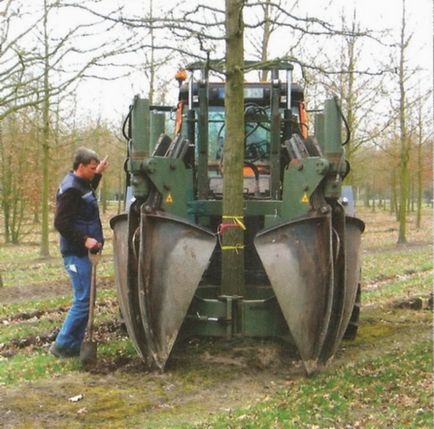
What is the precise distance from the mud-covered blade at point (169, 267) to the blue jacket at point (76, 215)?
46.3 inches

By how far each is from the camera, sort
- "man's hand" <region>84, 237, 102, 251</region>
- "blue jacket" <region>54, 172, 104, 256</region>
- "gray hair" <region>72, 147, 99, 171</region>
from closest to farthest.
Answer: "man's hand" <region>84, 237, 102, 251</region> → "blue jacket" <region>54, 172, 104, 256</region> → "gray hair" <region>72, 147, 99, 171</region>

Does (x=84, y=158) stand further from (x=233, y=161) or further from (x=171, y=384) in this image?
(x=171, y=384)

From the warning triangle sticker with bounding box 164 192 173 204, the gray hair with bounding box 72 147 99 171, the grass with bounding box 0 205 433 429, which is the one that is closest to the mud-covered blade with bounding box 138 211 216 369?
the warning triangle sticker with bounding box 164 192 173 204

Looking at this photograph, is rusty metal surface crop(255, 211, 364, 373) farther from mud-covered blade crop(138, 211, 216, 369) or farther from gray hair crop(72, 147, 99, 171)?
gray hair crop(72, 147, 99, 171)

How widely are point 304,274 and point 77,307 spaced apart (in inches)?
99.6

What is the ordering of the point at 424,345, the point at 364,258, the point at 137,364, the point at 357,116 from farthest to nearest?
the point at 357,116
the point at 364,258
the point at 424,345
the point at 137,364

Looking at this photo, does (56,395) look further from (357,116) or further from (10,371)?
(357,116)

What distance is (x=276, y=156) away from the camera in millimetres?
7426

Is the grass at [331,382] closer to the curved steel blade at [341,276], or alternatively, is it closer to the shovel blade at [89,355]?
the shovel blade at [89,355]

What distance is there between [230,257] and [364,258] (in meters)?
13.1

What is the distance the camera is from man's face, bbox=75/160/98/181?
7180 mm

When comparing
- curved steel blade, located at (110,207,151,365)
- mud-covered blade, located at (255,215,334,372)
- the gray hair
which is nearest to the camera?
mud-covered blade, located at (255,215,334,372)

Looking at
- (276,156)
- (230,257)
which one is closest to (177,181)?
(230,257)

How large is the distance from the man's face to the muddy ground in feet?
6.19
